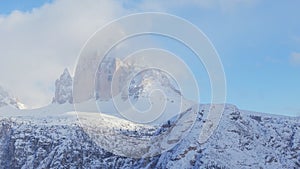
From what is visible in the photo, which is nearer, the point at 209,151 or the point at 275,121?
the point at 209,151

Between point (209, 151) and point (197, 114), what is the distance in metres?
11.3

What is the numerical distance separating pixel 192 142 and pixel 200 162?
5522mm

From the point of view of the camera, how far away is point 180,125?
93188 mm

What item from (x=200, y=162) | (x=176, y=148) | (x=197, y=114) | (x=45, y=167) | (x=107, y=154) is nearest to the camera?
(x=200, y=162)

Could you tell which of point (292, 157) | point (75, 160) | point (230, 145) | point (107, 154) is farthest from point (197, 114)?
point (75, 160)

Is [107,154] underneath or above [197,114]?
above

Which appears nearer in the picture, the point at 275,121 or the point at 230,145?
the point at 230,145

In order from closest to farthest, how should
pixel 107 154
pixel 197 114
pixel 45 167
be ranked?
pixel 197 114, pixel 107 154, pixel 45 167

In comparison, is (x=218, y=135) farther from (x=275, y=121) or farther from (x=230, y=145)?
(x=275, y=121)

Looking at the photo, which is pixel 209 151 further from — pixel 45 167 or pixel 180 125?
pixel 45 167

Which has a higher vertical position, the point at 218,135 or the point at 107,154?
the point at 107,154

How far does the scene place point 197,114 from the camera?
9412cm

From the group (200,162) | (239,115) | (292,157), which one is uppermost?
(239,115)

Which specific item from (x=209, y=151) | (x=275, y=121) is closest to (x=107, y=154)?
(x=275, y=121)
